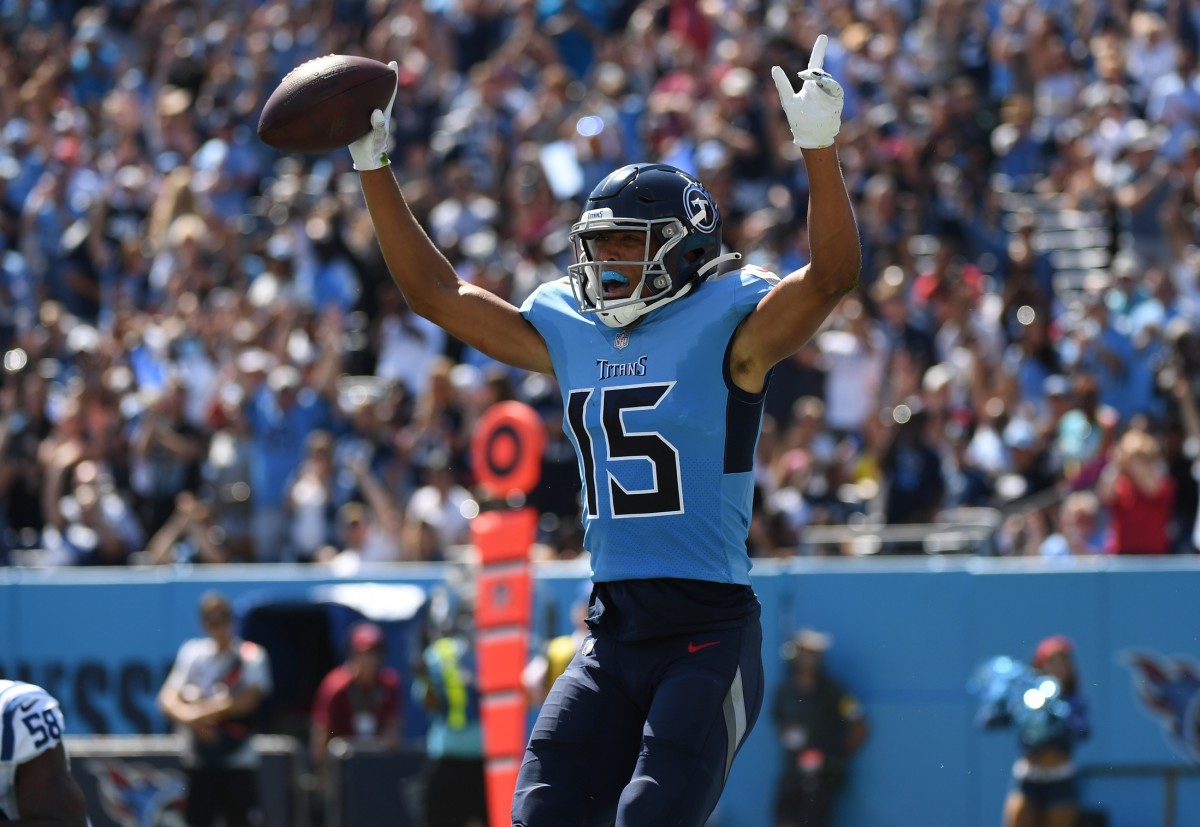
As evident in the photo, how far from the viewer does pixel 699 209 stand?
4.54m

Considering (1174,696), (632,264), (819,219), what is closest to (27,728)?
(632,264)

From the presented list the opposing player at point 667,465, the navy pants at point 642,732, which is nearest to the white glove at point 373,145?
the opposing player at point 667,465

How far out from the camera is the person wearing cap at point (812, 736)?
9656 mm

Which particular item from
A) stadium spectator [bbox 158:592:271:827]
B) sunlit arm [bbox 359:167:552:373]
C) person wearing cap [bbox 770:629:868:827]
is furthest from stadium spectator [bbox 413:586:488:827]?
sunlit arm [bbox 359:167:552:373]

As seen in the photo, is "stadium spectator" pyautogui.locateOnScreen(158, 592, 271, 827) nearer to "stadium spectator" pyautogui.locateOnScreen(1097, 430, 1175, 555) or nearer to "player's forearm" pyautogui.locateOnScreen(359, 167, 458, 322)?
"stadium spectator" pyautogui.locateOnScreen(1097, 430, 1175, 555)

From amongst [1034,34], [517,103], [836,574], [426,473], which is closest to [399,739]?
[426,473]

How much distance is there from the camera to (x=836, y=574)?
9.80m

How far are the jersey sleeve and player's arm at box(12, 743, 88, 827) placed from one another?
25 mm

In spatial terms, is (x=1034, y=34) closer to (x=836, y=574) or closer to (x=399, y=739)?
(x=836, y=574)

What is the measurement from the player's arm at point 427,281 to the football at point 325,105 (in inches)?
1.8

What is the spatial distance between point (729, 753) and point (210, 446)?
8.31m

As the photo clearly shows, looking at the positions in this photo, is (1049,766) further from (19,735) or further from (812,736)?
(19,735)

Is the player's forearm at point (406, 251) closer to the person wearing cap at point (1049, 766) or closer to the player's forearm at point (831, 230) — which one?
the player's forearm at point (831, 230)

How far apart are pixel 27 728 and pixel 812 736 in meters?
5.41
